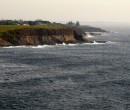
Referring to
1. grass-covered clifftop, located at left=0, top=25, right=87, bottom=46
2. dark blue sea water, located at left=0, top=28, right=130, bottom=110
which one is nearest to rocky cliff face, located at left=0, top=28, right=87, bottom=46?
grass-covered clifftop, located at left=0, top=25, right=87, bottom=46

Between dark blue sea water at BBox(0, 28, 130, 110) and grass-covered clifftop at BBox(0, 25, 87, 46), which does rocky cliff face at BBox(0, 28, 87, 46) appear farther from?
dark blue sea water at BBox(0, 28, 130, 110)

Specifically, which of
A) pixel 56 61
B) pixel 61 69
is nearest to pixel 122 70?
pixel 61 69

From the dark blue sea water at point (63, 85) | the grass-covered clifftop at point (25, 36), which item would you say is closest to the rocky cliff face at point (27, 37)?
the grass-covered clifftop at point (25, 36)

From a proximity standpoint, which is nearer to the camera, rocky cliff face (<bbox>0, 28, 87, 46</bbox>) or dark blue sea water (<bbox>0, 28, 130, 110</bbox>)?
dark blue sea water (<bbox>0, 28, 130, 110</bbox>)

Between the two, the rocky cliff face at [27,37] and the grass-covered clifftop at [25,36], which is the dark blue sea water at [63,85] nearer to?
the rocky cliff face at [27,37]

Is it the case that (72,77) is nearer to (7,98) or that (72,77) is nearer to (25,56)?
(7,98)

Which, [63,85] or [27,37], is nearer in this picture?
[63,85]

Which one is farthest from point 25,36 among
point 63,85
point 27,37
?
point 63,85

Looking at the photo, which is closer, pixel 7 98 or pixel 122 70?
pixel 7 98

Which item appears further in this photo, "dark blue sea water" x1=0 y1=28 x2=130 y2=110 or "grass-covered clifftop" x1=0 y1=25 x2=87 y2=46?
"grass-covered clifftop" x1=0 y1=25 x2=87 y2=46

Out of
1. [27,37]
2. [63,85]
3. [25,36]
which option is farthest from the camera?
[27,37]

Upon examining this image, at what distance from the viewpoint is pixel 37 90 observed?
75.1 meters

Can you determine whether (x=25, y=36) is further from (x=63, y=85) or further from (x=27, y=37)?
(x=63, y=85)

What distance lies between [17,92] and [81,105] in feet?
46.9
